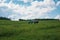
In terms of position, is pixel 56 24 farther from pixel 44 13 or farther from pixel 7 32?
pixel 7 32

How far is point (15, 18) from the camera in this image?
7.60 m

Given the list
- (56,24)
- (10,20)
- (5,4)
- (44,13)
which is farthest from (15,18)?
(56,24)

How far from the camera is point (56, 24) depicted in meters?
7.84

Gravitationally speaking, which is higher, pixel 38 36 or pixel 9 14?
pixel 9 14

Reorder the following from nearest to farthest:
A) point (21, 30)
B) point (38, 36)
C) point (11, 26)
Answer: point (38, 36) < point (21, 30) < point (11, 26)

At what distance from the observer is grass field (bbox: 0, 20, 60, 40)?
21.3 feet

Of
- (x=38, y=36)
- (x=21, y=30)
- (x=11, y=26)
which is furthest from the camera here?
(x=11, y=26)

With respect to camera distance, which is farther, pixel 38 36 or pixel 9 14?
pixel 9 14

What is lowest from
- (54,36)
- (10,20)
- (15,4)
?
(54,36)

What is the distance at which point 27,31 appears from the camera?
6.92 m

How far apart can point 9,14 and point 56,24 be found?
2.28 metres

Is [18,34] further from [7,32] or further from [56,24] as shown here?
[56,24]

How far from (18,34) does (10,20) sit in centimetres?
127

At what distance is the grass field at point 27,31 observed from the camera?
21.3 feet
